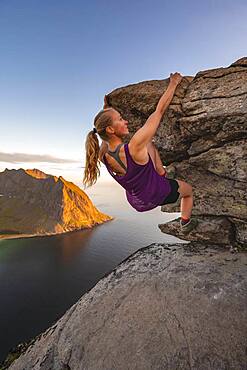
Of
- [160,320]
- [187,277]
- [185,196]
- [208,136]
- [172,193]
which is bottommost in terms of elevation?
[160,320]

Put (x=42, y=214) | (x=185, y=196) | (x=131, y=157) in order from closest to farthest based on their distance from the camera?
(x=131, y=157) → (x=185, y=196) → (x=42, y=214)

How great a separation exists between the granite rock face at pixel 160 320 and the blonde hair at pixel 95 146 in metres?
6.15

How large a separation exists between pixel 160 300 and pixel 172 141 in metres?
7.05

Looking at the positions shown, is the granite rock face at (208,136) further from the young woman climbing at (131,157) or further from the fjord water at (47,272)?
the fjord water at (47,272)

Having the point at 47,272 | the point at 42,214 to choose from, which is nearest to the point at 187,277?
the point at 47,272

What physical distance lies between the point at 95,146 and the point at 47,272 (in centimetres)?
10584

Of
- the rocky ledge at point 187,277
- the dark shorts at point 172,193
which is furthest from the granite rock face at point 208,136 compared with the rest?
the dark shorts at point 172,193

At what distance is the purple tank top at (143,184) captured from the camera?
5341mm

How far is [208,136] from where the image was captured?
905 cm

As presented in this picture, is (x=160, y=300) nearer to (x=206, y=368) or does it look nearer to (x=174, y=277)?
(x=174, y=277)

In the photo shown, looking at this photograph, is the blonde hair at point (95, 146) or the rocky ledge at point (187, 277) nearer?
the blonde hair at point (95, 146)

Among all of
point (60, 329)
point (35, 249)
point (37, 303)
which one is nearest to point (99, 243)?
point (35, 249)

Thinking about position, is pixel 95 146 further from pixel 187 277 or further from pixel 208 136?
pixel 187 277

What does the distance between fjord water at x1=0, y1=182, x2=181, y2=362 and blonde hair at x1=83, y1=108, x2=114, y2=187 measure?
7015 cm
